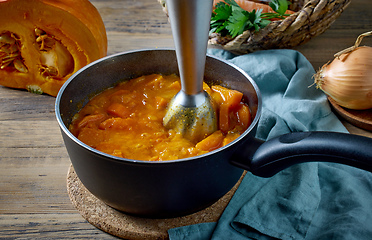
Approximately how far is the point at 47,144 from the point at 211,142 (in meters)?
0.61

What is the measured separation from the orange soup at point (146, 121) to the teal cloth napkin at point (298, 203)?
187mm

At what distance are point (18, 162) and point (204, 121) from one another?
628mm

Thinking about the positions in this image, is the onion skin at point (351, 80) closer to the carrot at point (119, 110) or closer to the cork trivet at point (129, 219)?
the cork trivet at point (129, 219)

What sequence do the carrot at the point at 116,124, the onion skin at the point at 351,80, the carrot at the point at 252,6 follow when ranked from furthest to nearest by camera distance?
1. the carrot at the point at 252,6
2. the onion skin at the point at 351,80
3. the carrot at the point at 116,124

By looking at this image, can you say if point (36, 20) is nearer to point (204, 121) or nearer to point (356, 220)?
point (204, 121)

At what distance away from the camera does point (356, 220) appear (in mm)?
1063

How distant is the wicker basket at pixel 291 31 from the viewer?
1.60 metres

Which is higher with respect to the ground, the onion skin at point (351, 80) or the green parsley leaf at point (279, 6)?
the green parsley leaf at point (279, 6)

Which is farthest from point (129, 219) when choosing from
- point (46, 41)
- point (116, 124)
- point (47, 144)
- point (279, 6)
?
point (279, 6)

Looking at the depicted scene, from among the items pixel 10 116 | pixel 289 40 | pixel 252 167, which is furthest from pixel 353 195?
pixel 10 116

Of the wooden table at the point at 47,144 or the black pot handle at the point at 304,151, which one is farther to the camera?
the wooden table at the point at 47,144

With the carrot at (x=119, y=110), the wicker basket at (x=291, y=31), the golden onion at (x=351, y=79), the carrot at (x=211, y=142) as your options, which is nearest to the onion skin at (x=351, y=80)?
the golden onion at (x=351, y=79)

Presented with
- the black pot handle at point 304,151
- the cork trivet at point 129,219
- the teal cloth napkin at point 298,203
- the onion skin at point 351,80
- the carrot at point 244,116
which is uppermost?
the black pot handle at point 304,151

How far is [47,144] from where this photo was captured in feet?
4.51
